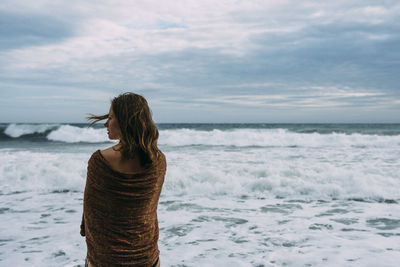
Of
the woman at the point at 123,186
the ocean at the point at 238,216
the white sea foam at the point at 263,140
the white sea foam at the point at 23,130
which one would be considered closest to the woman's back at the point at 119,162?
the woman at the point at 123,186

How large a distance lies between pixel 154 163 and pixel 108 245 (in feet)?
1.45

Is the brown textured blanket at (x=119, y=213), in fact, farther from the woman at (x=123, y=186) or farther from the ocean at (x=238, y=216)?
the ocean at (x=238, y=216)

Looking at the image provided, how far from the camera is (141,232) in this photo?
1566 millimetres

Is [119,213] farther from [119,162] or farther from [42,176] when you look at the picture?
[42,176]

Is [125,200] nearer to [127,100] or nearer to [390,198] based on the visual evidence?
[127,100]

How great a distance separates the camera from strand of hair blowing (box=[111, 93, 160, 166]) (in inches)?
56.4

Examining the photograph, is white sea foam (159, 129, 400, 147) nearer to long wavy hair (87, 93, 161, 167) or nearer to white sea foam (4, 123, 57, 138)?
white sea foam (4, 123, 57, 138)

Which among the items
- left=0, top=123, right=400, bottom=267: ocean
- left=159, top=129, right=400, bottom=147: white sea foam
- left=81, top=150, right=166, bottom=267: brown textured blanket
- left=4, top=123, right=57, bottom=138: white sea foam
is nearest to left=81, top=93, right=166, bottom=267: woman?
left=81, top=150, right=166, bottom=267: brown textured blanket

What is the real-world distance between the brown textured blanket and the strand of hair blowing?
85 millimetres

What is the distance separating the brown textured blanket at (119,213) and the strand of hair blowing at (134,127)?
9cm

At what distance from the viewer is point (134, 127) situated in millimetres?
1439

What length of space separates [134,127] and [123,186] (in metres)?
0.26

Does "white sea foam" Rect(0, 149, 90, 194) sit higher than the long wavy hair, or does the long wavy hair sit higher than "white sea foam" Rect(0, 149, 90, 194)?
the long wavy hair

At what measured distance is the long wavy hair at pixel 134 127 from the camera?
1432 mm
